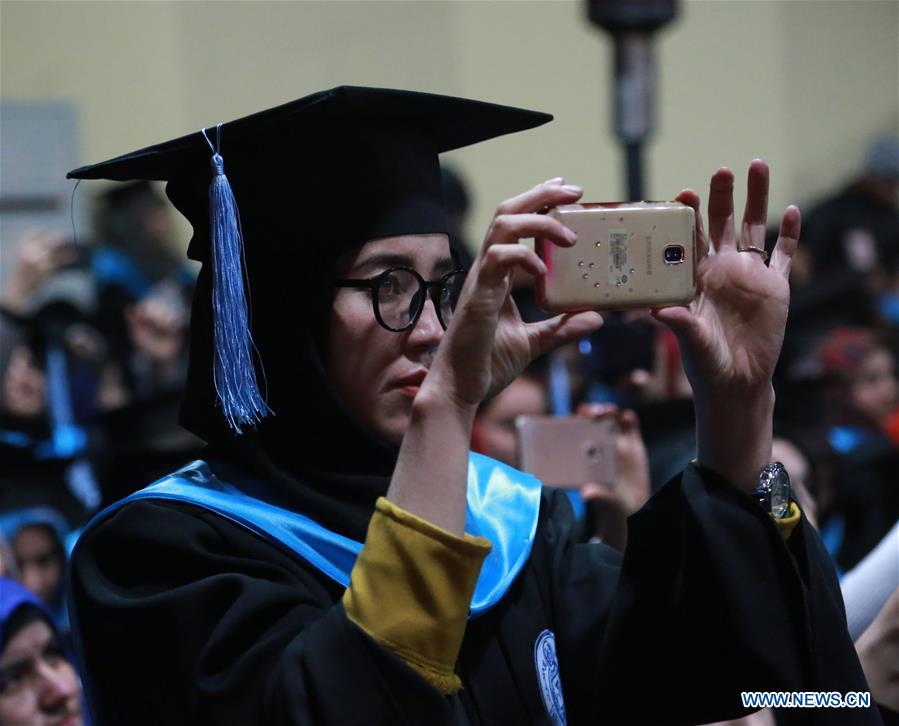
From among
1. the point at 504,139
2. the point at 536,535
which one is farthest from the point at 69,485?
the point at 504,139

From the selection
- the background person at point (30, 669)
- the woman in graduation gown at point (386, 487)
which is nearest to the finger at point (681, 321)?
the woman in graduation gown at point (386, 487)

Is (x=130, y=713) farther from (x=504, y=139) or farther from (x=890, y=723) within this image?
(x=504, y=139)

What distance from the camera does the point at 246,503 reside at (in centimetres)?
192

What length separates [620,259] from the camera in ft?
5.84

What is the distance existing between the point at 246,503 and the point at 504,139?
19.4ft

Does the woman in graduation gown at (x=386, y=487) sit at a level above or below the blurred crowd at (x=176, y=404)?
above

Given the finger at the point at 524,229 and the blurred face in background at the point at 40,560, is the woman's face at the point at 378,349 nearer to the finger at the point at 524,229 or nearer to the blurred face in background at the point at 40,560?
the finger at the point at 524,229

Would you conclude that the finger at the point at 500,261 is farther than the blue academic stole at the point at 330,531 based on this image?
No

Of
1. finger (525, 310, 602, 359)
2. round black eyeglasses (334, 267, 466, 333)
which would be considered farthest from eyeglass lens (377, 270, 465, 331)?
finger (525, 310, 602, 359)

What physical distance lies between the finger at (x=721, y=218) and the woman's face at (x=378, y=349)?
0.39 metres

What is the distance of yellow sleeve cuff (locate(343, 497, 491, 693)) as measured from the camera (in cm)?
164

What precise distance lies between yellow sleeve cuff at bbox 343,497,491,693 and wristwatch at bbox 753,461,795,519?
50 cm

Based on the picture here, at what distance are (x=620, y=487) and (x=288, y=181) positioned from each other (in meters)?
1.38

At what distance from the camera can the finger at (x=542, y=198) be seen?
1.70 metres
